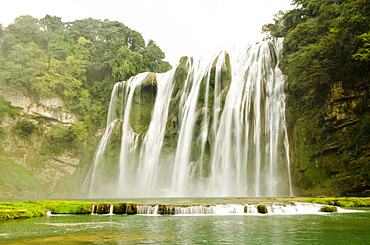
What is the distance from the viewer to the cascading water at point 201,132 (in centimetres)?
2664

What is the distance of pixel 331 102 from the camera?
A: 2477cm

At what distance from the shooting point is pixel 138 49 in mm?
56406

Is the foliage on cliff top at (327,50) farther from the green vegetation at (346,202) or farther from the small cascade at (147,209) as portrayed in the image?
the small cascade at (147,209)

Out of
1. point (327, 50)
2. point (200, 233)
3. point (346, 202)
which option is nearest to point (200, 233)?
point (200, 233)

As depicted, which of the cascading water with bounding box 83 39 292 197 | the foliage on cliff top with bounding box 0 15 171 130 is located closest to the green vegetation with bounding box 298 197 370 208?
the cascading water with bounding box 83 39 292 197

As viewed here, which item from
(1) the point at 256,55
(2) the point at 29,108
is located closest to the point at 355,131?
(1) the point at 256,55

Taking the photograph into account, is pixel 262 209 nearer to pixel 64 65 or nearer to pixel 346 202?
pixel 346 202

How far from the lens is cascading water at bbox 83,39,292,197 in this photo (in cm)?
2664

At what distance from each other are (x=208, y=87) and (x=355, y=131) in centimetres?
1398

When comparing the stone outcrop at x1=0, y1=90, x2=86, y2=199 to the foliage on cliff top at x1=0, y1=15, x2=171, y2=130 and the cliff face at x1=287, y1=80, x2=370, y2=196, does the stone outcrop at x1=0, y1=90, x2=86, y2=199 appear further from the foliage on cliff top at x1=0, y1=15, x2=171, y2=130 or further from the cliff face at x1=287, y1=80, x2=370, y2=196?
the cliff face at x1=287, y1=80, x2=370, y2=196

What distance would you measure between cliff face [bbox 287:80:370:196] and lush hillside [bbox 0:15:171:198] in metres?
24.7

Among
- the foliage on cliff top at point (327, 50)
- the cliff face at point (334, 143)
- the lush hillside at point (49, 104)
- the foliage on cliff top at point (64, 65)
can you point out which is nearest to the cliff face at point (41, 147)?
the lush hillside at point (49, 104)

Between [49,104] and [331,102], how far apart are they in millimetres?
30982

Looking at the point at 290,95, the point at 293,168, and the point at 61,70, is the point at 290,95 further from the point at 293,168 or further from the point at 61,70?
the point at 61,70
